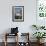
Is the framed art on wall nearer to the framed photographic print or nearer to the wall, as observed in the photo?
the wall

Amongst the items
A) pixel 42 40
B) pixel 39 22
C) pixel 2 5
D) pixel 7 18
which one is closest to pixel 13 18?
pixel 7 18

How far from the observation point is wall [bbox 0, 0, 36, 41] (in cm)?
675

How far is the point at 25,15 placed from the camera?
6816 millimetres

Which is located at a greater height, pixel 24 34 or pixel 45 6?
pixel 45 6

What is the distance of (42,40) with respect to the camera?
251 inches

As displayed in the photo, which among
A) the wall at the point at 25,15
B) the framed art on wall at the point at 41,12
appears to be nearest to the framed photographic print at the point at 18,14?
the wall at the point at 25,15

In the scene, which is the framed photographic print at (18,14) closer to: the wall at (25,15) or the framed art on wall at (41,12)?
the wall at (25,15)

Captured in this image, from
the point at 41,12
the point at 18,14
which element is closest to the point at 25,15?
the point at 18,14

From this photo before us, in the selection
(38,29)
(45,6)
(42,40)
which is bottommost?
(42,40)

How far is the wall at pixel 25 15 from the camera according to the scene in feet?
22.2

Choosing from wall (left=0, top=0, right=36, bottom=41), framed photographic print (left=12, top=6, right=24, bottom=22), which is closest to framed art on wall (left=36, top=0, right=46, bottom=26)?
wall (left=0, top=0, right=36, bottom=41)

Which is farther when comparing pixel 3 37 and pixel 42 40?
pixel 3 37

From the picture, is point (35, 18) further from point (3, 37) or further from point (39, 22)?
point (3, 37)

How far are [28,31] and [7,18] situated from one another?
108 cm
